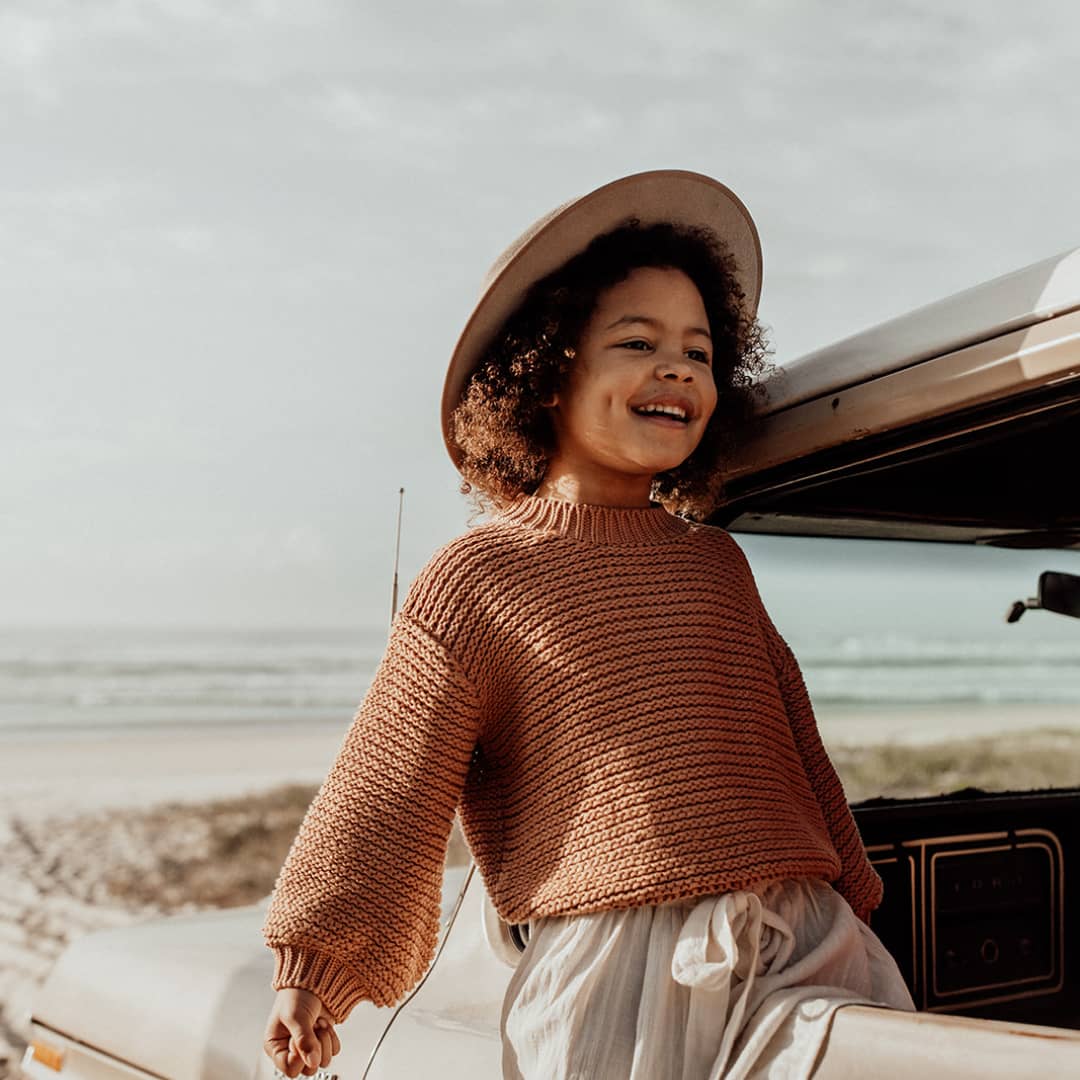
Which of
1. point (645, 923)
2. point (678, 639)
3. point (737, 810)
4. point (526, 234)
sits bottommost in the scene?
point (645, 923)

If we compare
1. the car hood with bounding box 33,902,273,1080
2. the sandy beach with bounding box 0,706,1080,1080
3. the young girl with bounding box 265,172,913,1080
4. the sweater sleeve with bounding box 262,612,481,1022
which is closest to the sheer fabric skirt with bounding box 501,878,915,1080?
the young girl with bounding box 265,172,913,1080

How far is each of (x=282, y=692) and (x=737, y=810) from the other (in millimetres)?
26339

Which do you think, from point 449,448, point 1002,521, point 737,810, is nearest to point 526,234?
point 449,448

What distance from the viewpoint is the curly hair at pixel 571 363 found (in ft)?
5.78

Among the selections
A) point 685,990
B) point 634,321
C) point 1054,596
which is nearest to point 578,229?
point 634,321

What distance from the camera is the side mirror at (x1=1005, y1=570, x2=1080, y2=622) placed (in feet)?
8.45

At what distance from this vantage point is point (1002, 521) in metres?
2.36

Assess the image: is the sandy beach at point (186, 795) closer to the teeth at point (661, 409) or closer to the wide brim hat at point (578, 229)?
the teeth at point (661, 409)

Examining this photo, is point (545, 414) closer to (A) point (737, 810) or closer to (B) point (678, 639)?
(B) point (678, 639)

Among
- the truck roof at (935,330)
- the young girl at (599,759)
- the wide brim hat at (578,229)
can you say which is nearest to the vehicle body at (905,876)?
the truck roof at (935,330)

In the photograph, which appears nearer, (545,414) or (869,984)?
(869,984)

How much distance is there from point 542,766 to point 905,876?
48.5 inches

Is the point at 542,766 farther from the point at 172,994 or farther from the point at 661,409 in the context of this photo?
the point at 172,994

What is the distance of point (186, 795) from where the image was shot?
17.2 meters
